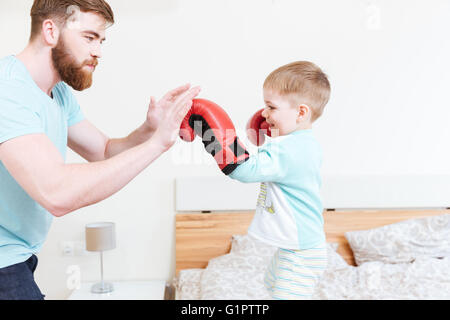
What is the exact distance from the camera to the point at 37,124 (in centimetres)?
83

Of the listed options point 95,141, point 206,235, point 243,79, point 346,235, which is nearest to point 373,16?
point 243,79

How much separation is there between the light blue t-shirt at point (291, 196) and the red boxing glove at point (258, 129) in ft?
0.44

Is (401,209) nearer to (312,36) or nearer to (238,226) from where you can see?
(238,226)

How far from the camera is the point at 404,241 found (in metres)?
→ 2.31

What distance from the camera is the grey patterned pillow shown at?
7.46 ft

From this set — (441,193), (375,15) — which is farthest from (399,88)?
(441,193)

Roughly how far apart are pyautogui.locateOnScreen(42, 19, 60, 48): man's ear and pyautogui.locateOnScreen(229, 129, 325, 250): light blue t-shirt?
0.48 metres

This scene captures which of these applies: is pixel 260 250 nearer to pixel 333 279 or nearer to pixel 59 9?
pixel 333 279

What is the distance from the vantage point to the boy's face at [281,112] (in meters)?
0.96

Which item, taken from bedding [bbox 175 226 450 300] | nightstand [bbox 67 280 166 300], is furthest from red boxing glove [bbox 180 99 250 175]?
nightstand [bbox 67 280 166 300]

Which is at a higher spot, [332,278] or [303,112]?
[303,112]

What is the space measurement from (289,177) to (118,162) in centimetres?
38

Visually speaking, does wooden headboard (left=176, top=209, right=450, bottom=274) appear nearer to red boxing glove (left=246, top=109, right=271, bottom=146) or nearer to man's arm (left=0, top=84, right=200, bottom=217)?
red boxing glove (left=246, top=109, right=271, bottom=146)

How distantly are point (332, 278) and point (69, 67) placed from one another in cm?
166
